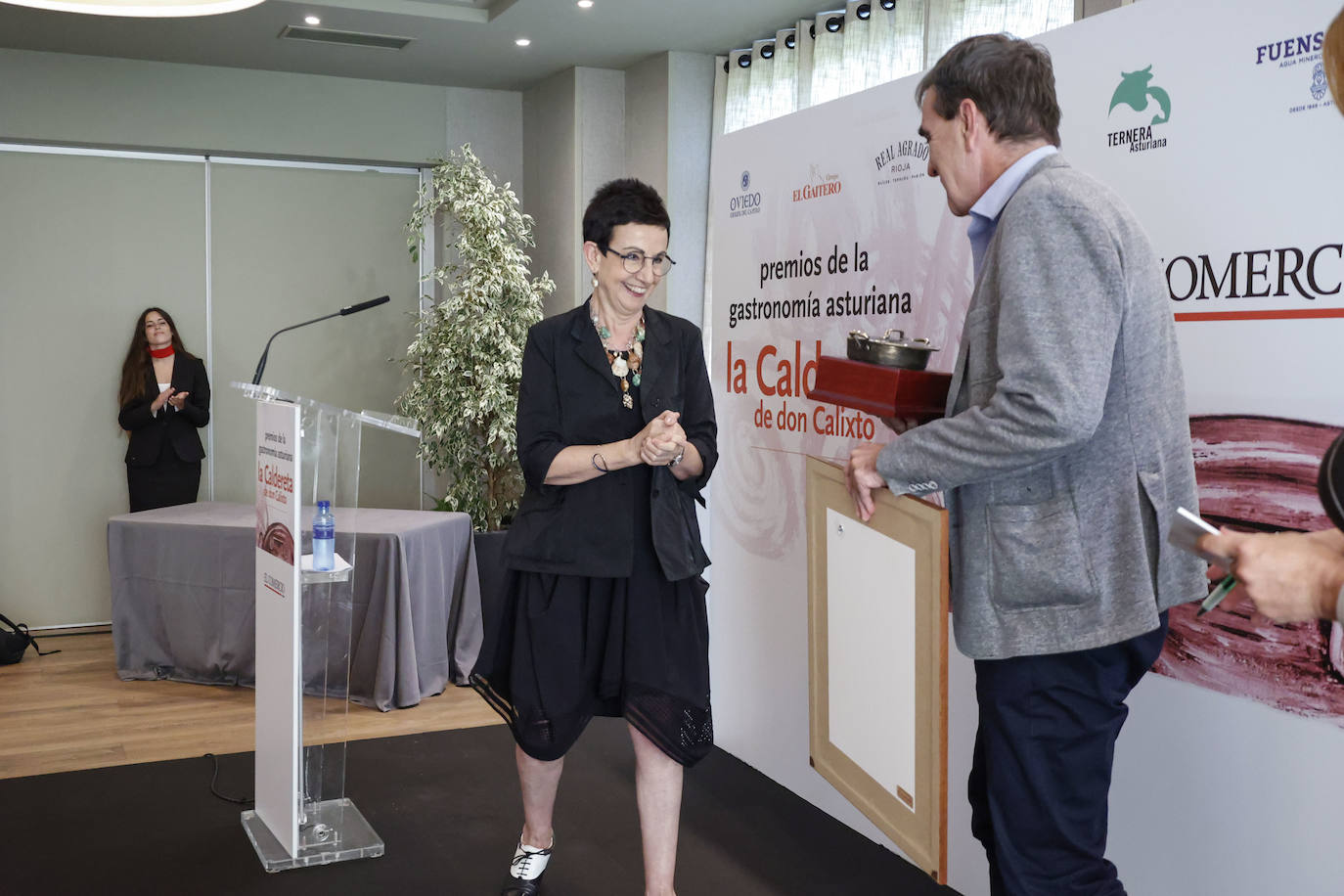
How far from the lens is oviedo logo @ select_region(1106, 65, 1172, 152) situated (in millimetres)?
2205

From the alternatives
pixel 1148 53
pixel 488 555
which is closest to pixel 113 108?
pixel 488 555

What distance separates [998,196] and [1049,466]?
1.32 feet

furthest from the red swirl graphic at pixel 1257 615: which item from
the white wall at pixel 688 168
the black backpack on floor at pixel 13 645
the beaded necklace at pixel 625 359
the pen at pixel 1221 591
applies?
the black backpack on floor at pixel 13 645

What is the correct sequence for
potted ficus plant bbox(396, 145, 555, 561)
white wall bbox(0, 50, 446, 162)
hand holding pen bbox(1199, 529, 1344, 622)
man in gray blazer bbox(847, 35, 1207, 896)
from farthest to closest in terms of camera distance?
white wall bbox(0, 50, 446, 162)
potted ficus plant bbox(396, 145, 555, 561)
man in gray blazer bbox(847, 35, 1207, 896)
hand holding pen bbox(1199, 529, 1344, 622)

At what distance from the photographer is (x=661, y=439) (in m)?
2.34

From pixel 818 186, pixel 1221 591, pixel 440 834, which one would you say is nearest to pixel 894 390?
pixel 1221 591

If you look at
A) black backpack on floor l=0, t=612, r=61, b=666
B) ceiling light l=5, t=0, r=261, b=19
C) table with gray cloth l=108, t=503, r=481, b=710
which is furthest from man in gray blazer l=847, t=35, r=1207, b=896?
black backpack on floor l=0, t=612, r=61, b=666

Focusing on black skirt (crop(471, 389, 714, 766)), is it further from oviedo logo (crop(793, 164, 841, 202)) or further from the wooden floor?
the wooden floor

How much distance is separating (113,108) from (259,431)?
402cm

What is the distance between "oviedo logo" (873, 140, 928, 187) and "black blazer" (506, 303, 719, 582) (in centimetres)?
76

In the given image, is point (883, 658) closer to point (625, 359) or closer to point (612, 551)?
point (612, 551)

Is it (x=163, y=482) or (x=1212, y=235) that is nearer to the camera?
(x=1212, y=235)

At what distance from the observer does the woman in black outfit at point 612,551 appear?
2510mm

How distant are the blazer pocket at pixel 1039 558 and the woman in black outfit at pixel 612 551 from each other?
95 centimetres
